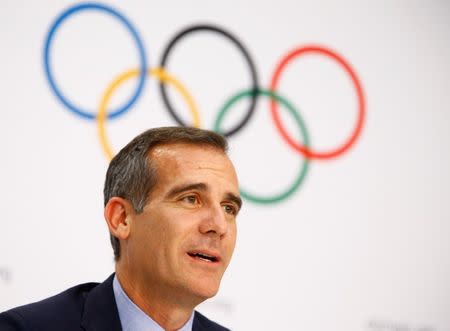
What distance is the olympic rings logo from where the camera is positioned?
12.4ft

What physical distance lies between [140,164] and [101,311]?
0.48 metres

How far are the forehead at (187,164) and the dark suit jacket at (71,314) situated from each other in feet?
1.35

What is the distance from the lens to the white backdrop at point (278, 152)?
3607 millimetres

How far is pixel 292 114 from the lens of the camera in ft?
13.9

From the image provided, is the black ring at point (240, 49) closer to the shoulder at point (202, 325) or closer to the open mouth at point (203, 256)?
the shoulder at point (202, 325)

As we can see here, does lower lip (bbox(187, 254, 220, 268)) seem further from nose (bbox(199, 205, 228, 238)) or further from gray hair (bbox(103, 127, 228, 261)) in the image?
gray hair (bbox(103, 127, 228, 261))

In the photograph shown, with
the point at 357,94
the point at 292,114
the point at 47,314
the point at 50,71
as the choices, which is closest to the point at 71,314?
the point at 47,314

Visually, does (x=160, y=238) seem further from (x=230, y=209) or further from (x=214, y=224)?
(x=230, y=209)

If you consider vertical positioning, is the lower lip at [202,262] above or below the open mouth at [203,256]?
below

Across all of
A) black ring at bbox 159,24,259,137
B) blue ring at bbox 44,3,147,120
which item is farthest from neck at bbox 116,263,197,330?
black ring at bbox 159,24,259,137

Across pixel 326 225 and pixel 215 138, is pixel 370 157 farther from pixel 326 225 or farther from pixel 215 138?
pixel 215 138

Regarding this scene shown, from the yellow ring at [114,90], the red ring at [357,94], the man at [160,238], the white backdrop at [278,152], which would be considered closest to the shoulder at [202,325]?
the man at [160,238]

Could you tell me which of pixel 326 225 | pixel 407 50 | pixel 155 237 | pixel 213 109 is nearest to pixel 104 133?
pixel 213 109

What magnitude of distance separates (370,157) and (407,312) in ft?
3.13
